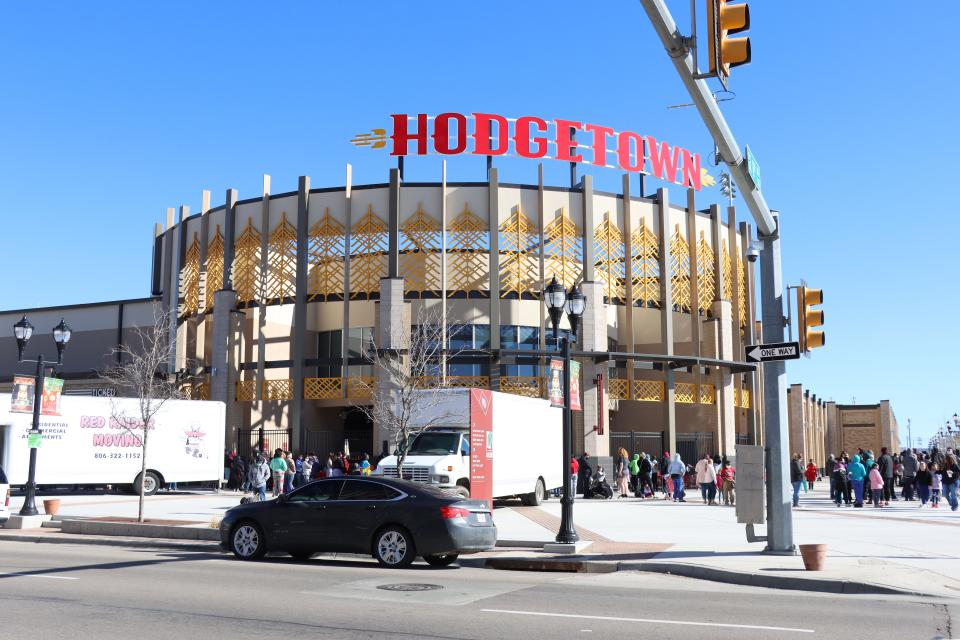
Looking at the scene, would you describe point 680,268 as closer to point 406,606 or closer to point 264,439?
point 264,439

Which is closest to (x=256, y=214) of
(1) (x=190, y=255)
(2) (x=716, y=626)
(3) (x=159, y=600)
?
(1) (x=190, y=255)

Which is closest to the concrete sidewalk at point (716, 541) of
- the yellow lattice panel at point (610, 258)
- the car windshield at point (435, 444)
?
the car windshield at point (435, 444)

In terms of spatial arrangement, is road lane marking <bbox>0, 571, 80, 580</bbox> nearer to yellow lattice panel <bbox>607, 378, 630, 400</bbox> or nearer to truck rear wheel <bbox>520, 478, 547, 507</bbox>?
truck rear wheel <bbox>520, 478, 547, 507</bbox>

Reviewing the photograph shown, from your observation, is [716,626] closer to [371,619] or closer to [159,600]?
[371,619]

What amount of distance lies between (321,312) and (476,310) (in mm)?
9687

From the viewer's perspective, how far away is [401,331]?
136 feet

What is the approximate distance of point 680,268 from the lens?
155 ft

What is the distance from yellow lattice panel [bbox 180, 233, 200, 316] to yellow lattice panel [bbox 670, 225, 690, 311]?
2442 cm

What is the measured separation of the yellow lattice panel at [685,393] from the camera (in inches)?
1810

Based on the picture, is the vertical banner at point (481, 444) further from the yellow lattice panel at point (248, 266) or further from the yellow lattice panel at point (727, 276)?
the yellow lattice panel at point (727, 276)

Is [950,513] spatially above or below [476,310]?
below

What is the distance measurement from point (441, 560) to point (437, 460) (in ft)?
31.4

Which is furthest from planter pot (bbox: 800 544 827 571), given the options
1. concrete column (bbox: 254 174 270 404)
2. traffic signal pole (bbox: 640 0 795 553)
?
concrete column (bbox: 254 174 270 404)

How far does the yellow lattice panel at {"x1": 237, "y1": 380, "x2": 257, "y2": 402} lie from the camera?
147ft
